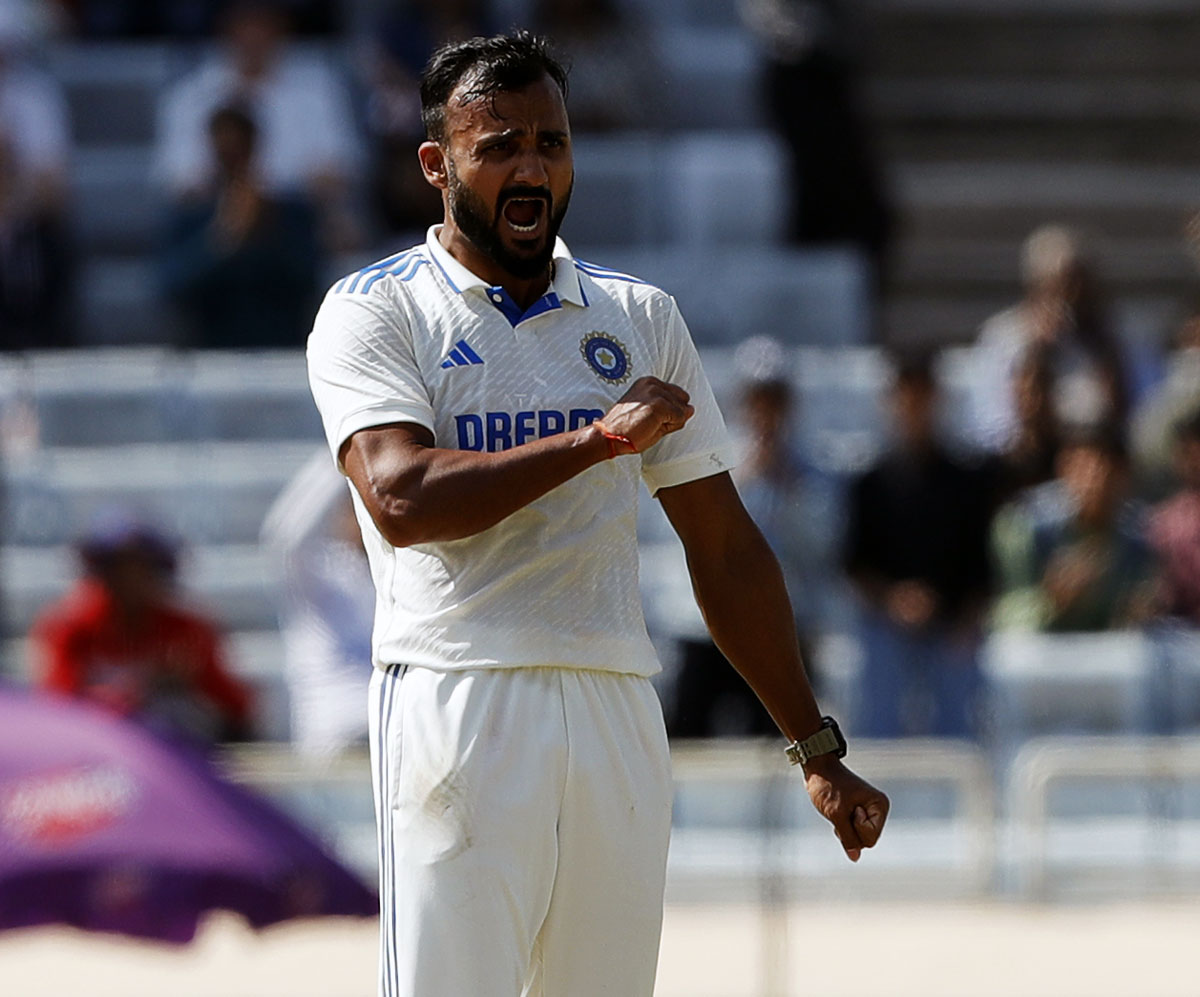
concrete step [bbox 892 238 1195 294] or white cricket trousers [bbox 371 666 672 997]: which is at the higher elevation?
concrete step [bbox 892 238 1195 294]

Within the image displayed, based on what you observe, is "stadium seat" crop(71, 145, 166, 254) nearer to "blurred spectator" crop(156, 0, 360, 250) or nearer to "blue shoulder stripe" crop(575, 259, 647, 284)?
"blurred spectator" crop(156, 0, 360, 250)

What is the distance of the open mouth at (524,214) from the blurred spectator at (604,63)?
28.4 feet

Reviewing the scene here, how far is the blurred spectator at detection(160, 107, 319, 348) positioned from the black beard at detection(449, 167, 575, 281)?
744cm

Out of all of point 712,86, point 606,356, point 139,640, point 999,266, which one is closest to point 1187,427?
point 139,640

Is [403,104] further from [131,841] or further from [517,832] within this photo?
[517,832]

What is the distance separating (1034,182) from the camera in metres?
14.8

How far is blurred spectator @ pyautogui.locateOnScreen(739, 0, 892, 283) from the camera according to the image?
40.5 ft

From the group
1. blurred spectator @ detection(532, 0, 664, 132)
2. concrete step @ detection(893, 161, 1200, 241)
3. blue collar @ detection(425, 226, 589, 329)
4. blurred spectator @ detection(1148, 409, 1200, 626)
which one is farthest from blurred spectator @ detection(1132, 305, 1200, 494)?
blue collar @ detection(425, 226, 589, 329)

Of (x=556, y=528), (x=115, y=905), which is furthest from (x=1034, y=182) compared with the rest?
(x=556, y=528)

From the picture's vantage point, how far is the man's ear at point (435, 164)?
365cm

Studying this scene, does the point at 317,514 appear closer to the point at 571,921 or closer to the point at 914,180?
the point at 571,921

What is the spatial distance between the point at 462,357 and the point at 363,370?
0.48 feet

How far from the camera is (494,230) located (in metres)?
3.59

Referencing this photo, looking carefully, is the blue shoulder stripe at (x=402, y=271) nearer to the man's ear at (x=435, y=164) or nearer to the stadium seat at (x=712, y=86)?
the man's ear at (x=435, y=164)
